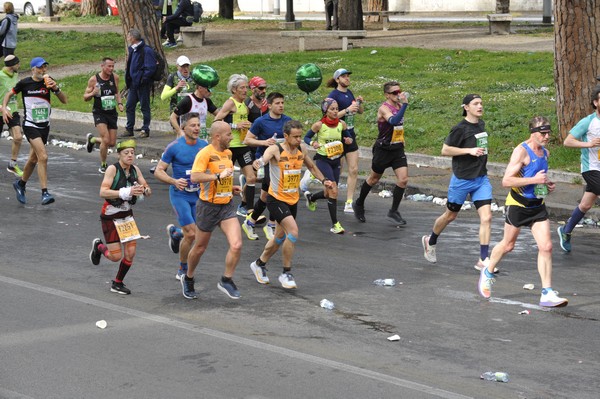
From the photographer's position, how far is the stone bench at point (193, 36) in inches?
1243

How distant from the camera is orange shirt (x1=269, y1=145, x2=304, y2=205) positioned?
11281 mm

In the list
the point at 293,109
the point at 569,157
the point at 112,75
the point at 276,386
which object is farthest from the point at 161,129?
the point at 276,386

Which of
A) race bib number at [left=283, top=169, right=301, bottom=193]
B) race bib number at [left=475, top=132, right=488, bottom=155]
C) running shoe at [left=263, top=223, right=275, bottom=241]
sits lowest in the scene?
running shoe at [left=263, top=223, right=275, bottom=241]

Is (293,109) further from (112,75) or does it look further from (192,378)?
(192,378)

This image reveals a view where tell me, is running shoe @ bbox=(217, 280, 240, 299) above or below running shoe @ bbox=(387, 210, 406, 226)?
above

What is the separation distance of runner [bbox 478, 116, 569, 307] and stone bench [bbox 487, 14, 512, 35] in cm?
2132

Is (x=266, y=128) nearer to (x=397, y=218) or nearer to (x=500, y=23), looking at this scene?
(x=397, y=218)

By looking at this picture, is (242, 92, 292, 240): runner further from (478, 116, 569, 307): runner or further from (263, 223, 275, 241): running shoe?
(478, 116, 569, 307): runner

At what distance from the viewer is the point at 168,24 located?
32125 millimetres

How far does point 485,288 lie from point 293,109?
12334 mm

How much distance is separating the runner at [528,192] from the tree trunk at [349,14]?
21637 mm

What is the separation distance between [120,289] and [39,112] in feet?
18.8

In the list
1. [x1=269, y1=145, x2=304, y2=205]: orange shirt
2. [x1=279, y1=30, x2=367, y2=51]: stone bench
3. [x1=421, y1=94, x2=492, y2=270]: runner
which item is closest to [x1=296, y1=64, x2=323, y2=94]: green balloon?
[x1=421, y1=94, x2=492, y2=270]: runner

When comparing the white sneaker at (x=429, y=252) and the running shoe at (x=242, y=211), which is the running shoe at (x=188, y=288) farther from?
the running shoe at (x=242, y=211)
